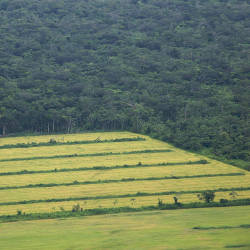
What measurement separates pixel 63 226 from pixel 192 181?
652 inches

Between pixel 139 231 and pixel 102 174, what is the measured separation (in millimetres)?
18629

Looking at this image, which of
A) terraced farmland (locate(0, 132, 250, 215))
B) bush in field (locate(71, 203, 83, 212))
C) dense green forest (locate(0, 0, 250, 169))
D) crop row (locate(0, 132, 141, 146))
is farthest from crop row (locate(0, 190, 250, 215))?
crop row (locate(0, 132, 141, 146))

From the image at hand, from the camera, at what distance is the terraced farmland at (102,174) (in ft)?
189

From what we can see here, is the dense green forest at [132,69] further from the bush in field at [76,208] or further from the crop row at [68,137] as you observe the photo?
the bush in field at [76,208]

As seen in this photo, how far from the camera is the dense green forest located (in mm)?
84062

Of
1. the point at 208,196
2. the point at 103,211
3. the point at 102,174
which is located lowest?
the point at 103,211

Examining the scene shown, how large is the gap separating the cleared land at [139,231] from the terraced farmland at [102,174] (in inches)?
152

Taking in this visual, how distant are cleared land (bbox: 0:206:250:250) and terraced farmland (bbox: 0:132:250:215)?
12.6ft

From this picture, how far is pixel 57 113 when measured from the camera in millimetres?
85250

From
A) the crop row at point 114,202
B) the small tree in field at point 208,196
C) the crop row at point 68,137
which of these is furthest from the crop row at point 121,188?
the crop row at point 68,137

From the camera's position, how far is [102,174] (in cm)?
6494

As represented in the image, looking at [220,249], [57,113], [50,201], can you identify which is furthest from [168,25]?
[220,249]

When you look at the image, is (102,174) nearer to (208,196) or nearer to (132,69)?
(208,196)

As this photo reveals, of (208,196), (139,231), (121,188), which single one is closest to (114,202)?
(121,188)
